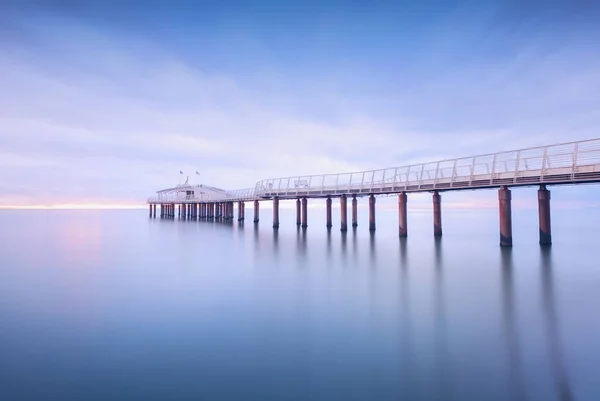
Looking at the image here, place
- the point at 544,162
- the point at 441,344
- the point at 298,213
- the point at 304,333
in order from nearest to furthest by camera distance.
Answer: the point at 441,344 → the point at 304,333 → the point at 544,162 → the point at 298,213

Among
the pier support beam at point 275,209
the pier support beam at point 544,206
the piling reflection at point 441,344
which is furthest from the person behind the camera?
the pier support beam at point 275,209

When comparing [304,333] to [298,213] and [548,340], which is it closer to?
[548,340]

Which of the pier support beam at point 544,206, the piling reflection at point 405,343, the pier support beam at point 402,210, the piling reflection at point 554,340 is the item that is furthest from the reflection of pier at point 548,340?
the pier support beam at point 402,210

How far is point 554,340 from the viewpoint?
316 inches

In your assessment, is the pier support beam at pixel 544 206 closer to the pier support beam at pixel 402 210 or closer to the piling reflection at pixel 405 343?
the pier support beam at pixel 402 210

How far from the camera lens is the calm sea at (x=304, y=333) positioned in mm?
5965

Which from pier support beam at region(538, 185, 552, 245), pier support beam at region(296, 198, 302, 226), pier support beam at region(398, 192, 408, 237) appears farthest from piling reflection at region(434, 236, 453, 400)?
pier support beam at region(296, 198, 302, 226)

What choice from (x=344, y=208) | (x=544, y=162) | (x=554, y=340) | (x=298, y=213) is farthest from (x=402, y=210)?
(x=554, y=340)

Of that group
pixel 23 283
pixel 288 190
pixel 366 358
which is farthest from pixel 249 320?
pixel 288 190

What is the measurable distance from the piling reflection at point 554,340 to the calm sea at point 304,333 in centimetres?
3

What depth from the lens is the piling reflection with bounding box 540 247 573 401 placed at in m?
5.84

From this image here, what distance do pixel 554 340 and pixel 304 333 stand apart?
5.56 meters

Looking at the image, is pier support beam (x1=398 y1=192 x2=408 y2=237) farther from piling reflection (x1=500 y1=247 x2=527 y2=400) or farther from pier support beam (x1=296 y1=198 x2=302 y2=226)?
pier support beam (x1=296 y1=198 x2=302 y2=226)

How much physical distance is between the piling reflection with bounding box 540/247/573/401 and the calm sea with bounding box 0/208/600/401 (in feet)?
0.11
